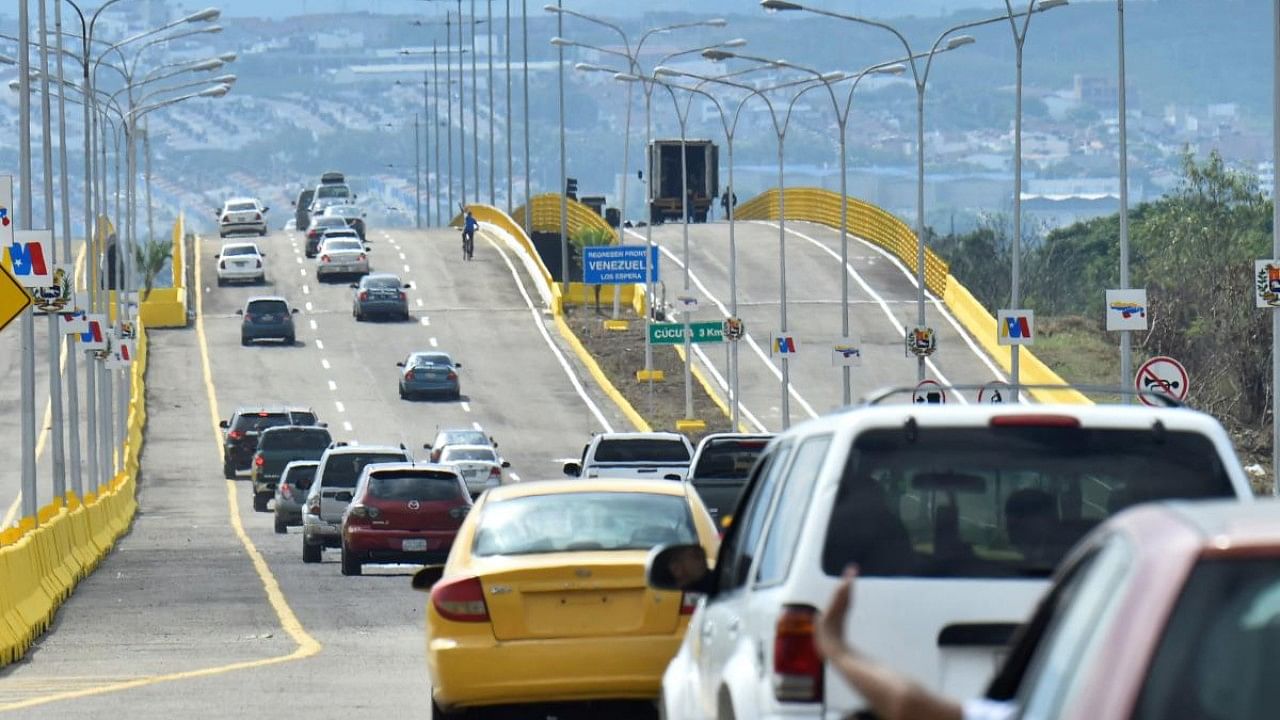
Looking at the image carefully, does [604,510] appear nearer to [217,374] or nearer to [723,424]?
[723,424]

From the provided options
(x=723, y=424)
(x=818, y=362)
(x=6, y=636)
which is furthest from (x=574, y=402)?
(x=6, y=636)

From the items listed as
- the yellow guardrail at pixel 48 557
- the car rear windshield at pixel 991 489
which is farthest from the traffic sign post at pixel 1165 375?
the car rear windshield at pixel 991 489

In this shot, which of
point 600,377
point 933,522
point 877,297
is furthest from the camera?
point 877,297

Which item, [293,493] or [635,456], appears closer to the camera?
[635,456]

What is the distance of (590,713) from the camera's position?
12820 mm

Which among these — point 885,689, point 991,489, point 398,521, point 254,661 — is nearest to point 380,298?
point 398,521

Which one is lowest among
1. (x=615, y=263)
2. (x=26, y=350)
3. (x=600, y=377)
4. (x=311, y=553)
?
(x=311, y=553)

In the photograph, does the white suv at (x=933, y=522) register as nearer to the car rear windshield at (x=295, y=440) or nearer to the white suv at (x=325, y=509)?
the white suv at (x=325, y=509)

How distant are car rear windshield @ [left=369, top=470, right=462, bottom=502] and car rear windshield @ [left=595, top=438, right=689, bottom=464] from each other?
25.2ft

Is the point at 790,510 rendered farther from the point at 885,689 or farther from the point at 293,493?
the point at 293,493

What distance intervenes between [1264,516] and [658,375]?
7001 centimetres

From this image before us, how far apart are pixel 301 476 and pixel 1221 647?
37.3m

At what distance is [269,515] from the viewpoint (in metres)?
48.2

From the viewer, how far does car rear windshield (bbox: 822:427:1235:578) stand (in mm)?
7523
